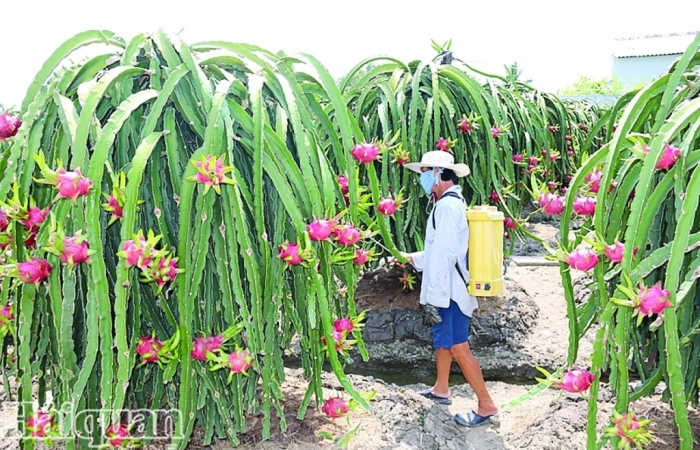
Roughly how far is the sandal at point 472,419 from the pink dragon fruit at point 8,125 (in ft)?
8.73

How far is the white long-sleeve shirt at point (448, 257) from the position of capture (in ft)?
11.6

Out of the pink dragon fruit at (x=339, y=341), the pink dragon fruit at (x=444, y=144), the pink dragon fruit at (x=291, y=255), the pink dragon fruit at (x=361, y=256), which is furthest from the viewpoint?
the pink dragon fruit at (x=444, y=144)

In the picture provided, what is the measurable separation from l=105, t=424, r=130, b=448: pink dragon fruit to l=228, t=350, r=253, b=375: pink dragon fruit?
16.2 inches

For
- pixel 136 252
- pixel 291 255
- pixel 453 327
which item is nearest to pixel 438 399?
pixel 453 327

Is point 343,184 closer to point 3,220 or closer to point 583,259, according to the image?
point 583,259

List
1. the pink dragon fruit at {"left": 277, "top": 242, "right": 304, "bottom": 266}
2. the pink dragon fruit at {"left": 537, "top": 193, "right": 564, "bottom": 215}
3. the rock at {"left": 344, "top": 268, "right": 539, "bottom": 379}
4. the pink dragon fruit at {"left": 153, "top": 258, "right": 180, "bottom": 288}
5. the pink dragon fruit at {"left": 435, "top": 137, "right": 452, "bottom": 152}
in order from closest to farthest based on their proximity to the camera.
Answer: the pink dragon fruit at {"left": 153, "top": 258, "right": 180, "bottom": 288} < the pink dragon fruit at {"left": 277, "top": 242, "right": 304, "bottom": 266} < the pink dragon fruit at {"left": 537, "top": 193, "right": 564, "bottom": 215} < the pink dragon fruit at {"left": 435, "top": 137, "right": 452, "bottom": 152} < the rock at {"left": 344, "top": 268, "right": 539, "bottom": 379}

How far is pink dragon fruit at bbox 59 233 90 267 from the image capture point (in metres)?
1.81

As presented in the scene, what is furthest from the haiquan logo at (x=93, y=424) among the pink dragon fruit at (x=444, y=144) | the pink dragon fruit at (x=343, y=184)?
the pink dragon fruit at (x=444, y=144)

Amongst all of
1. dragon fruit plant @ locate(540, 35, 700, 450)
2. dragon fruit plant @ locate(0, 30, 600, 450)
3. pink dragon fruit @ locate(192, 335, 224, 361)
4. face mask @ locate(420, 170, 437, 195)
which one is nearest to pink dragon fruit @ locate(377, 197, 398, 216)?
dragon fruit plant @ locate(0, 30, 600, 450)

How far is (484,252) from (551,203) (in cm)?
125

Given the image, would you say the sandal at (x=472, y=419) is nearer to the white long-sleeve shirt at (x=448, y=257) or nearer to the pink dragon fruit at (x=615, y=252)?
the white long-sleeve shirt at (x=448, y=257)

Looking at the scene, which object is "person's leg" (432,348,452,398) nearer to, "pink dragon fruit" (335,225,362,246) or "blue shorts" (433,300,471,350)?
"blue shorts" (433,300,471,350)

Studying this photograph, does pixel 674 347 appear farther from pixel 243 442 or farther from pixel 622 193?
pixel 243 442

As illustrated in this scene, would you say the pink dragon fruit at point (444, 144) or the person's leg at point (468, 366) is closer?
the person's leg at point (468, 366)
